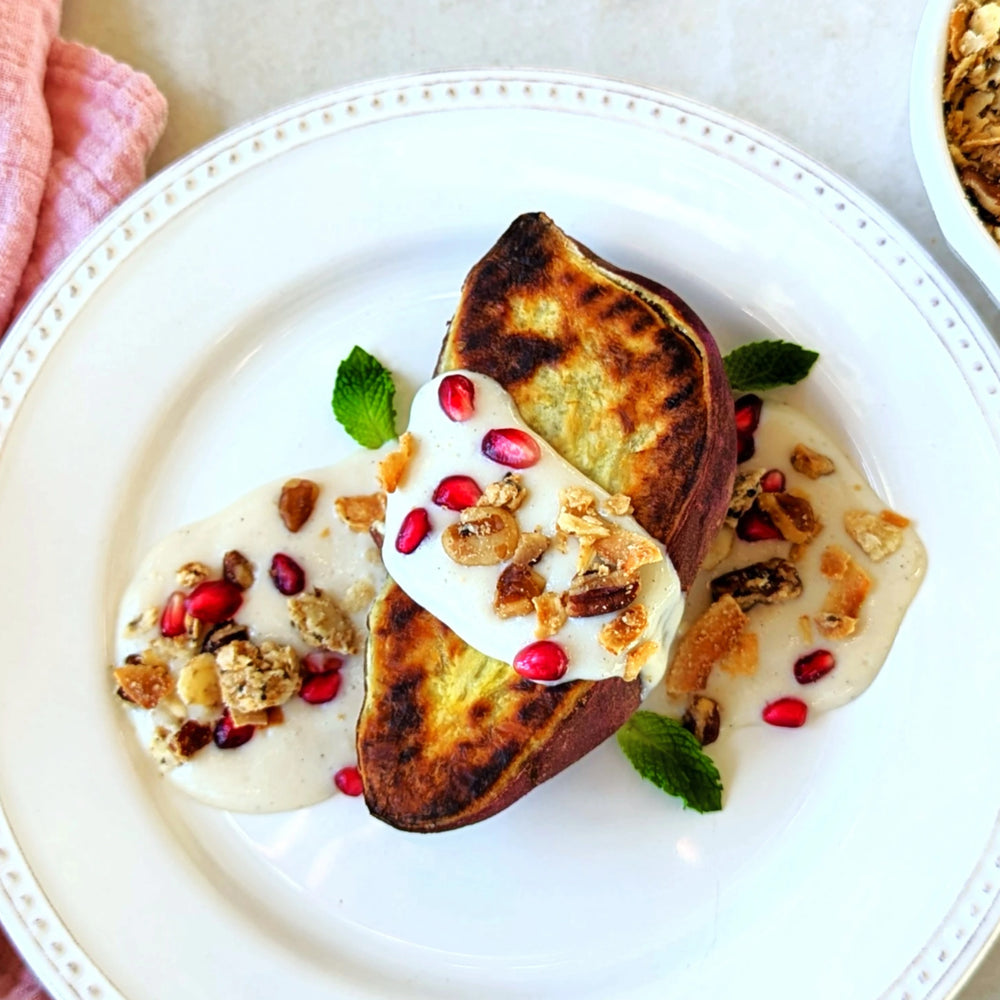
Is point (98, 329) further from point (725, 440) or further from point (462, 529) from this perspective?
point (725, 440)

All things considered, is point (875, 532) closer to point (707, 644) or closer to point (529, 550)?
point (707, 644)

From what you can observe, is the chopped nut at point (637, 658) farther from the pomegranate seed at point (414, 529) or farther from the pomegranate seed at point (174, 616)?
the pomegranate seed at point (174, 616)

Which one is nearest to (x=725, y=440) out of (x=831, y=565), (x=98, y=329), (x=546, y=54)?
(x=831, y=565)

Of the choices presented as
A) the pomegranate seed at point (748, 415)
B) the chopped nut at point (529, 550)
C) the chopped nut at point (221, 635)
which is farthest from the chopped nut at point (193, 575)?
the pomegranate seed at point (748, 415)

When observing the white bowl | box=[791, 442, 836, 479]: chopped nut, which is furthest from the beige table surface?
box=[791, 442, 836, 479]: chopped nut

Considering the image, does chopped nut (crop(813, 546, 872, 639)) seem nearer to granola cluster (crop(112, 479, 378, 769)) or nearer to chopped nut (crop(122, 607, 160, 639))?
granola cluster (crop(112, 479, 378, 769))

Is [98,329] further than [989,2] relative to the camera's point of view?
Yes

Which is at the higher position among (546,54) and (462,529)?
(546,54)
